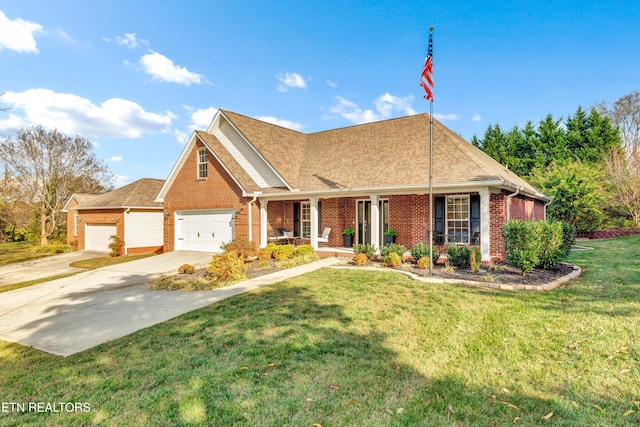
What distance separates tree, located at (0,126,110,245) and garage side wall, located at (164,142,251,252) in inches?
616

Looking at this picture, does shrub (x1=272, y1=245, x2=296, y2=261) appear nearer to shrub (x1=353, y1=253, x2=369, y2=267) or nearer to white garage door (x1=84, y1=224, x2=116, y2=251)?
shrub (x1=353, y1=253, x2=369, y2=267)

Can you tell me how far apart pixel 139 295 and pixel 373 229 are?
8.19m

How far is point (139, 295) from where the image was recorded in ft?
28.5

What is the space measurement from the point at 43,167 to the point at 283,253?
25.4m

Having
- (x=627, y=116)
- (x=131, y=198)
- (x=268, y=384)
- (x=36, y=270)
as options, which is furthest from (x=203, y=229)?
(x=627, y=116)

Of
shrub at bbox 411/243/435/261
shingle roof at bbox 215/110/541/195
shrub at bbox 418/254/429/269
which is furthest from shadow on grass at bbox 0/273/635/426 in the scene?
shingle roof at bbox 215/110/541/195

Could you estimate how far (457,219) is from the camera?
43.0 ft

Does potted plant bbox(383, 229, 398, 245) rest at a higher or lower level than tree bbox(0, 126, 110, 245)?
lower

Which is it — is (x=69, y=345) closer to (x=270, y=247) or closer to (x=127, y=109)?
(x=270, y=247)

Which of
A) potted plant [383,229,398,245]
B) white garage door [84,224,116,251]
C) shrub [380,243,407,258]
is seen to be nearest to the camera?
shrub [380,243,407,258]

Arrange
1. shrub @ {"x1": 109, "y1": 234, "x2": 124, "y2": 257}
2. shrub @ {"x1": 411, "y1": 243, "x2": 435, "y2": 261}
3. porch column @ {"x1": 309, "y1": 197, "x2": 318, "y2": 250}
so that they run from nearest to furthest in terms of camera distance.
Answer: shrub @ {"x1": 411, "y1": 243, "x2": 435, "y2": 261} < porch column @ {"x1": 309, "y1": 197, "x2": 318, "y2": 250} < shrub @ {"x1": 109, "y1": 234, "x2": 124, "y2": 257}

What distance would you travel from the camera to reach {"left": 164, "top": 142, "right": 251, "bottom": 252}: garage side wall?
15.1m

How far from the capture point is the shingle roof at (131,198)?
20047 mm

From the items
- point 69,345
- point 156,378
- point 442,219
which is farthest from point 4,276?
point 442,219
